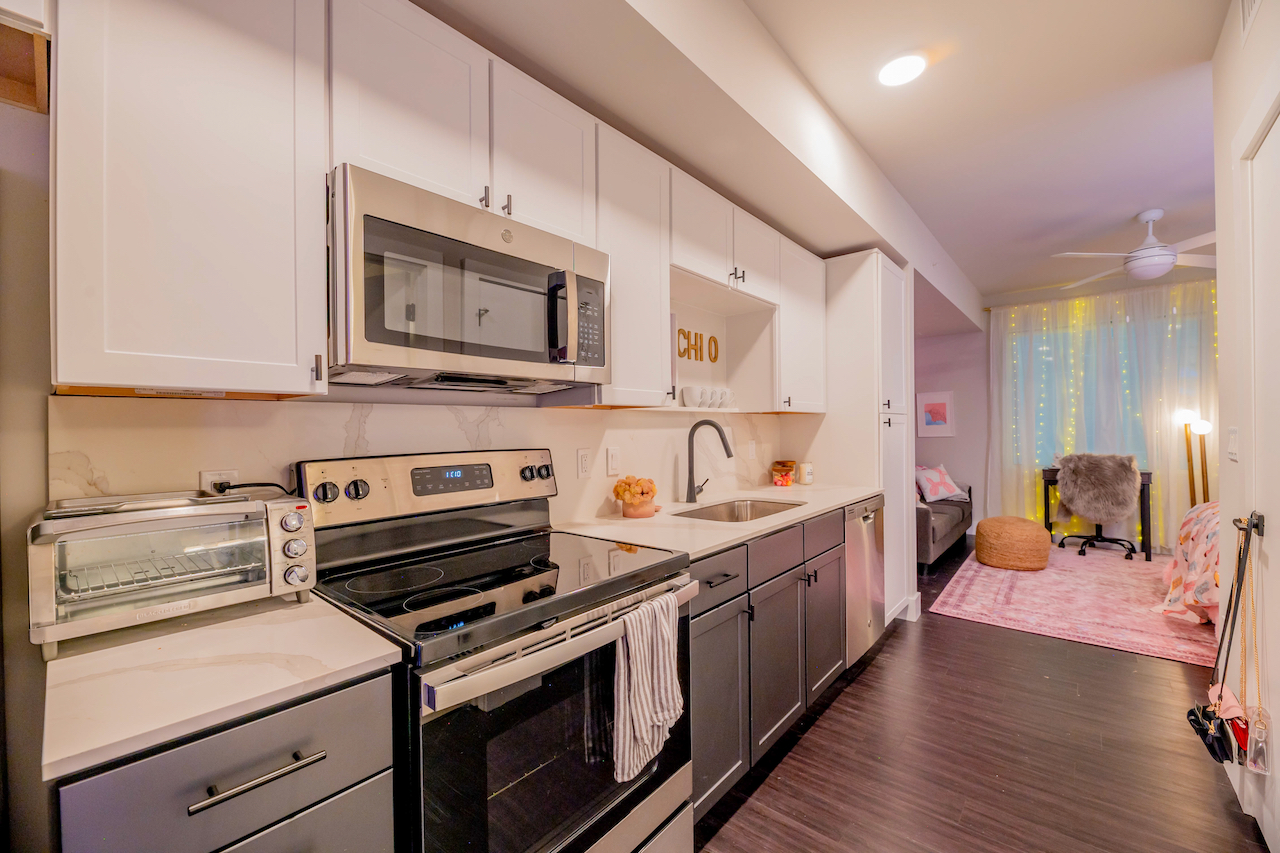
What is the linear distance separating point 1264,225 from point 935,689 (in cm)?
212

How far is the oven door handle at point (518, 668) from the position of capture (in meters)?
0.93

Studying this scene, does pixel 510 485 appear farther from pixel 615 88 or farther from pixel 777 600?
pixel 615 88

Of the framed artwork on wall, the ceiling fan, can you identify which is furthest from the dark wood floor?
the framed artwork on wall

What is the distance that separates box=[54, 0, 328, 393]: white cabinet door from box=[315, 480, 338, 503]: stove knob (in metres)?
0.31

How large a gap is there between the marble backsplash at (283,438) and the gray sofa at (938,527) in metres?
3.00

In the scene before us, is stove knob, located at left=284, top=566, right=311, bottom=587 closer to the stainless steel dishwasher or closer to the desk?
the stainless steel dishwasher

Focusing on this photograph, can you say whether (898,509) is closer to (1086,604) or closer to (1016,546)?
(1086,604)

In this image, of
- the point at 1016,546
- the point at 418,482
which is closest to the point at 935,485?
the point at 1016,546

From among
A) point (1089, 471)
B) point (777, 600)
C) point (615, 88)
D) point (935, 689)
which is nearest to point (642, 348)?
point (615, 88)

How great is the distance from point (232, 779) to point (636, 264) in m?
1.70

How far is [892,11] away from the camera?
196 centimetres

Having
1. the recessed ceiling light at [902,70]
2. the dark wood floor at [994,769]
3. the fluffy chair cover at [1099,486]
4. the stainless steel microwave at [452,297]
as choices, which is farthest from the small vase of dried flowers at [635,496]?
the fluffy chair cover at [1099,486]

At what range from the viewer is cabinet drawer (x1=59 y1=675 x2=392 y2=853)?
2.20 ft

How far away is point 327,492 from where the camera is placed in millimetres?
1376
